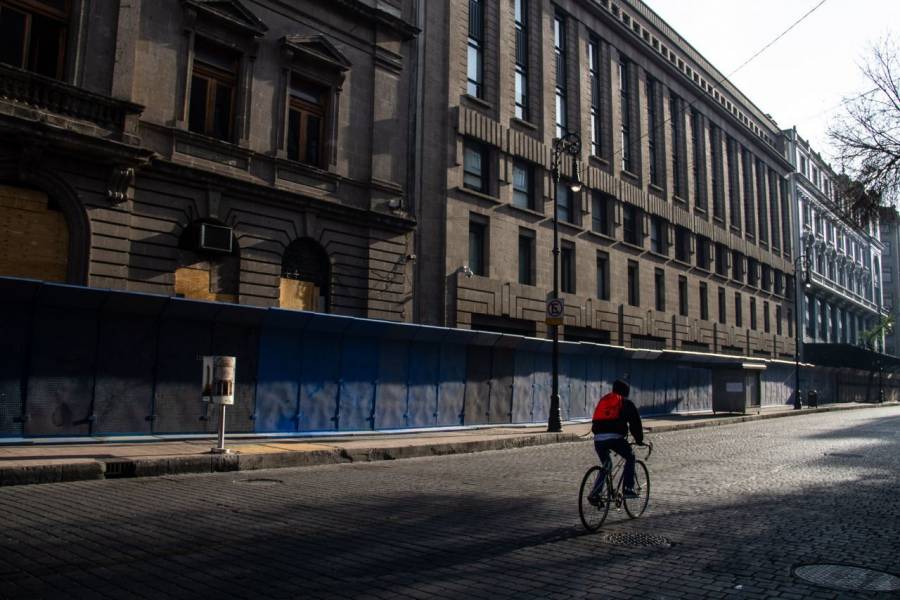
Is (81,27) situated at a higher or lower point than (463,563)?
higher

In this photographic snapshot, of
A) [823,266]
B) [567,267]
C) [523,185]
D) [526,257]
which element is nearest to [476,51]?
[523,185]

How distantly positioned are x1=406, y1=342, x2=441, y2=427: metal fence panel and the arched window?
538cm

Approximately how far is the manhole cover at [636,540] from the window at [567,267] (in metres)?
24.5

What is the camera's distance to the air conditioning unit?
17875 mm

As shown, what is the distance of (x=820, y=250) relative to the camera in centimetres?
6469

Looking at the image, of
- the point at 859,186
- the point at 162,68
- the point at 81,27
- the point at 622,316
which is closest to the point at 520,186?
the point at 622,316

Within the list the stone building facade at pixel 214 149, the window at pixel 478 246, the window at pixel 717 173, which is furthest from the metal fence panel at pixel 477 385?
the window at pixel 717 173

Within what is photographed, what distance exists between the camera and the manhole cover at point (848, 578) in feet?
17.1

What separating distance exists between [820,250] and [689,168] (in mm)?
29683

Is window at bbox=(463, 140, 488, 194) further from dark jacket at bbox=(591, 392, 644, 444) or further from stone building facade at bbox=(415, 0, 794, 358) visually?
dark jacket at bbox=(591, 392, 644, 444)

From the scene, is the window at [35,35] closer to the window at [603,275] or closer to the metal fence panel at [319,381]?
the metal fence panel at [319,381]

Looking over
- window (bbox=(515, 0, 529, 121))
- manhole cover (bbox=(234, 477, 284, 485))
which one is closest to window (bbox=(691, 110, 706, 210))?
window (bbox=(515, 0, 529, 121))

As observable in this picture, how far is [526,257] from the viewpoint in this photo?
96.3ft

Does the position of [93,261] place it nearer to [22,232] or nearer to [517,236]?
[22,232]
